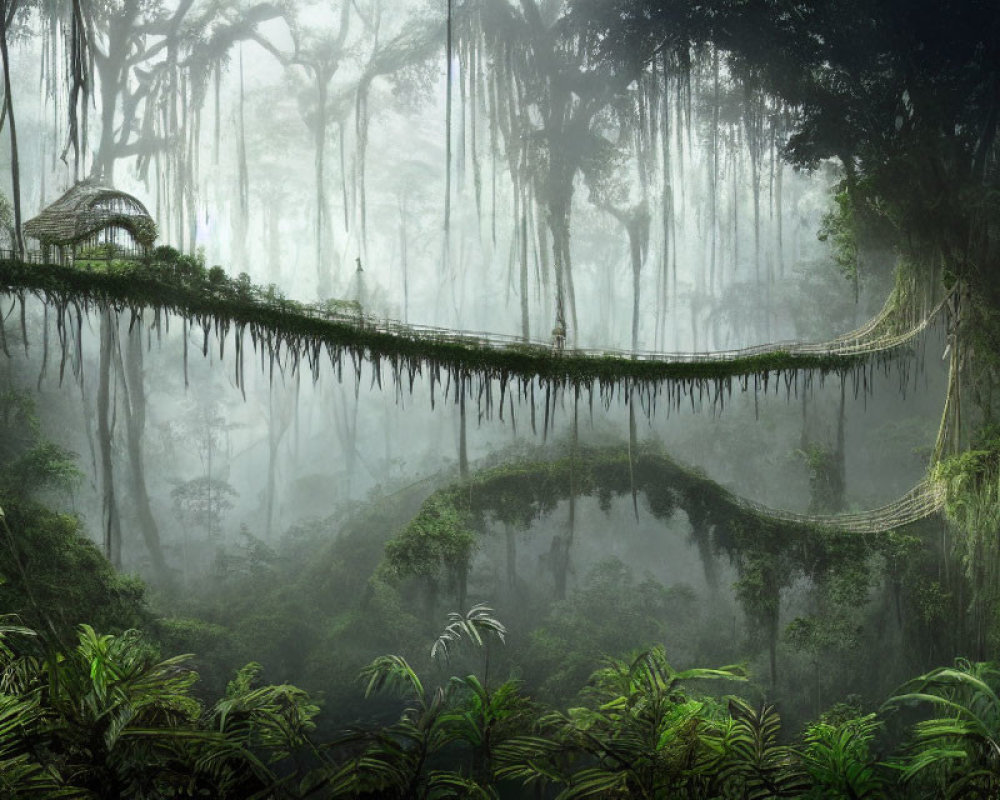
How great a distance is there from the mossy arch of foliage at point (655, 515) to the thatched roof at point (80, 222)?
6148 millimetres

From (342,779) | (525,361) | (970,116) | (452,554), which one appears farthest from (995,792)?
(970,116)

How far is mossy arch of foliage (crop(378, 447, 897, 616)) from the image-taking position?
37.2ft

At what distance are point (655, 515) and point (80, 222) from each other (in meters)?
9.72

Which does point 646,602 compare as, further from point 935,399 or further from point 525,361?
point 935,399

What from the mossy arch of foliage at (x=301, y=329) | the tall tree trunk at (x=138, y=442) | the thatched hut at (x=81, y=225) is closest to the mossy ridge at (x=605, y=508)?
the mossy arch of foliage at (x=301, y=329)

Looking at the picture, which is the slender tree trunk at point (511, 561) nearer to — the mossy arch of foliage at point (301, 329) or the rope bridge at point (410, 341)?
the rope bridge at point (410, 341)

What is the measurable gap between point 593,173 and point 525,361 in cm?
1051

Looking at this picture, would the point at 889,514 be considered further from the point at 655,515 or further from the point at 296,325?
the point at 296,325

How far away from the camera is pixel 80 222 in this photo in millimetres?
8281

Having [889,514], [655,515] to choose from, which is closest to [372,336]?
[655,515]

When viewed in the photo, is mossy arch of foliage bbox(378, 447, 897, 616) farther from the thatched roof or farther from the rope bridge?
the thatched roof

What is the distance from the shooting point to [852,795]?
20.0ft

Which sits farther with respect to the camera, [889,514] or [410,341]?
[889,514]

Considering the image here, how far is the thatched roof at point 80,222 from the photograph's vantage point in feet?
26.9
